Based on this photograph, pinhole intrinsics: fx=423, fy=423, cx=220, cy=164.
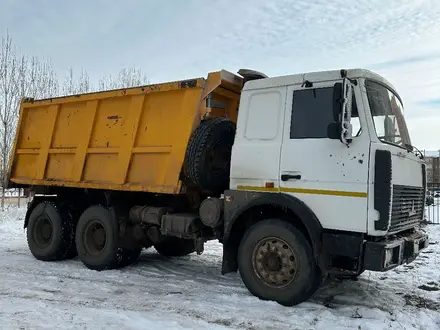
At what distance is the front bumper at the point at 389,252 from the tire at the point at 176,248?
14.5 feet

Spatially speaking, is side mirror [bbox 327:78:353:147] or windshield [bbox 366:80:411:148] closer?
side mirror [bbox 327:78:353:147]

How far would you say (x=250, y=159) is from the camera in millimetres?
5617

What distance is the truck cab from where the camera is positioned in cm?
470

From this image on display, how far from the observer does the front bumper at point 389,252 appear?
15.1 ft

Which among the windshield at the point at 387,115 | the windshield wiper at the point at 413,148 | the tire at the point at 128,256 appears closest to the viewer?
the windshield at the point at 387,115

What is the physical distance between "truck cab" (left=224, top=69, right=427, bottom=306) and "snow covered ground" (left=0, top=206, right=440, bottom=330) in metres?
0.54

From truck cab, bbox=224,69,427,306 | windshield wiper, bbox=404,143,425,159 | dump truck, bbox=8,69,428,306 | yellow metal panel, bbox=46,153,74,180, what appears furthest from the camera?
yellow metal panel, bbox=46,153,74,180

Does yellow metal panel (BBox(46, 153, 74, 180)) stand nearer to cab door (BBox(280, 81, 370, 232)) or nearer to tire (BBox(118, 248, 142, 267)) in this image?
tire (BBox(118, 248, 142, 267))

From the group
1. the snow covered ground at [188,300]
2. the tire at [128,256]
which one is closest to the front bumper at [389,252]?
the snow covered ground at [188,300]

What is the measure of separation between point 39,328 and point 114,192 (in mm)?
3262

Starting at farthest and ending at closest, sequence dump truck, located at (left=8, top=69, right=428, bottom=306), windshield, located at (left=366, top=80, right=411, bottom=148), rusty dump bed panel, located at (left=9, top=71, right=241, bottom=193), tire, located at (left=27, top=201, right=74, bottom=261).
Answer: tire, located at (left=27, top=201, right=74, bottom=261) → rusty dump bed panel, located at (left=9, top=71, right=241, bottom=193) → windshield, located at (left=366, top=80, right=411, bottom=148) → dump truck, located at (left=8, top=69, right=428, bottom=306)

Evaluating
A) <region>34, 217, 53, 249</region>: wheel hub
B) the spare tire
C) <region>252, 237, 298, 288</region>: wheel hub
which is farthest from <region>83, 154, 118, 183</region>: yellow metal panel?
<region>252, 237, 298, 288</region>: wheel hub

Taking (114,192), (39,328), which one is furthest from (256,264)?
(114,192)

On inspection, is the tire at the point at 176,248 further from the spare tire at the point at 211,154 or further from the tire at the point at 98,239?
the spare tire at the point at 211,154
